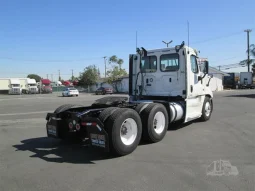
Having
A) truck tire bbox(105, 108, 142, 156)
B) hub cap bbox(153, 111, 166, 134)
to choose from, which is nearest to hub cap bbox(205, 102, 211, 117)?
hub cap bbox(153, 111, 166, 134)

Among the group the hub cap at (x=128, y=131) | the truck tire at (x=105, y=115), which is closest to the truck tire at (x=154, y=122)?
the hub cap at (x=128, y=131)

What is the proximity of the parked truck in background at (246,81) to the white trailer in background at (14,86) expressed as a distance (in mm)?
50978

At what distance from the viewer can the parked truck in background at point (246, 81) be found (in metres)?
56.0

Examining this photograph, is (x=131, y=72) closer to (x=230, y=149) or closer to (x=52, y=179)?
(x=230, y=149)

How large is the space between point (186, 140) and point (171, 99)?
2438mm

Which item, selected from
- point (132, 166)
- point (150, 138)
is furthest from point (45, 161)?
point (150, 138)

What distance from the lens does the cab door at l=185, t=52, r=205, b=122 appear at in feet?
30.5

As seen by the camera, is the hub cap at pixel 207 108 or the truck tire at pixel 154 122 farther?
the hub cap at pixel 207 108

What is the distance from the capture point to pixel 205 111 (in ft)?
35.3

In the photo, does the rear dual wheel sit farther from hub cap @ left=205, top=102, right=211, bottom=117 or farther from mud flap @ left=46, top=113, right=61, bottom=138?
hub cap @ left=205, top=102, right=211, bottom=117

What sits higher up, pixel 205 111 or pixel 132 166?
pixel 205 111

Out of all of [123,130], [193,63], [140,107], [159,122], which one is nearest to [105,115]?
[123,130]

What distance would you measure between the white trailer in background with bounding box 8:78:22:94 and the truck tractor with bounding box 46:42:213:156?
197 feet

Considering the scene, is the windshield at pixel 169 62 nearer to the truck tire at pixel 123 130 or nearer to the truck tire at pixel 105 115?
the truck tire at pixel 123 130
